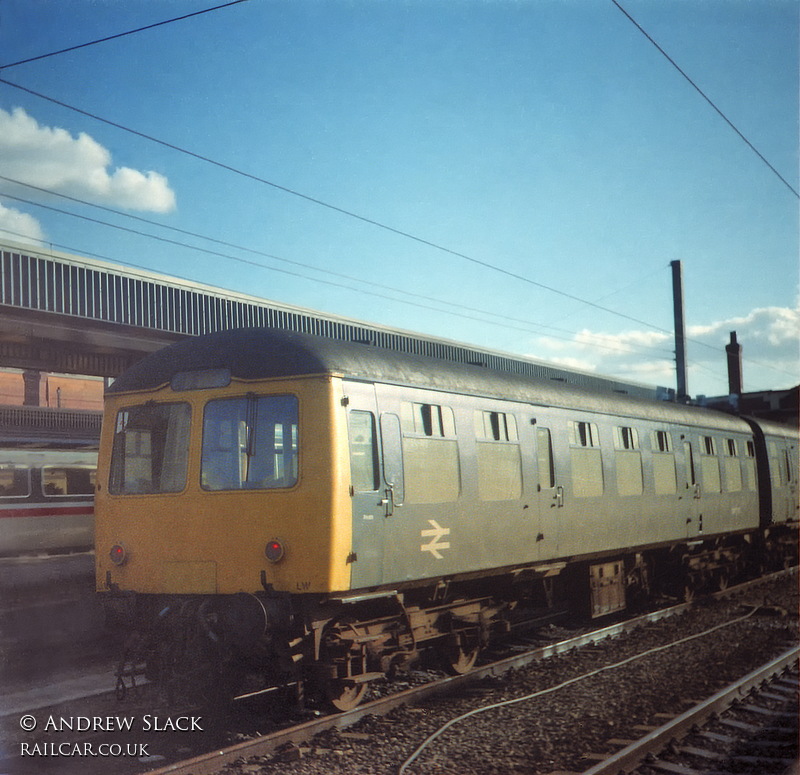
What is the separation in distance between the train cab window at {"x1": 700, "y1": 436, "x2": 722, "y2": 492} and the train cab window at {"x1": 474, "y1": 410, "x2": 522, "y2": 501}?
6413 mm

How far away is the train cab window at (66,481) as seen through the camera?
771 inches

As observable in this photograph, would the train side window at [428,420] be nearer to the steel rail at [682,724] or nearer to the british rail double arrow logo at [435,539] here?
the british rail double arrow logo at [435,539]

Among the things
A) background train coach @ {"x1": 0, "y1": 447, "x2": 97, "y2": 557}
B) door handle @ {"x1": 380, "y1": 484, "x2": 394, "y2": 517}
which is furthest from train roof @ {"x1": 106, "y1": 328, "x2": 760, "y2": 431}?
background train coach @ {"x1": 0, "y1": 447, "x2": 97, "y2": 557}

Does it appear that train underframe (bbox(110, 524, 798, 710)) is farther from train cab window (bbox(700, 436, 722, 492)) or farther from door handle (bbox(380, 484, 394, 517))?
train cab window (bbox(700, 436, 722, 492))

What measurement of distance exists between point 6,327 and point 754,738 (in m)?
11.5

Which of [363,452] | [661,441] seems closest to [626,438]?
[661,441]

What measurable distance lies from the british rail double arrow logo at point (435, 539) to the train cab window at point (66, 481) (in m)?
14.0

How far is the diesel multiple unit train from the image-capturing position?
22.5 ft

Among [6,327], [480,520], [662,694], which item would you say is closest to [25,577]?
[6,327]

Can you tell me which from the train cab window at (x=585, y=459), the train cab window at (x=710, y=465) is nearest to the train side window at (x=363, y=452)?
the train cab window at (x=585, y=459)

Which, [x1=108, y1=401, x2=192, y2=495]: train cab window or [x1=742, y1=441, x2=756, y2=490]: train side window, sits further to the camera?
[x1=742, y1=441, x2=756, y2=490]: train side window

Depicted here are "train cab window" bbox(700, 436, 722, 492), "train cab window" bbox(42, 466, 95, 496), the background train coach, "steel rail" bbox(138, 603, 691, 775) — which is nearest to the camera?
"steel rail" bbox(138, 603, 691, 775)

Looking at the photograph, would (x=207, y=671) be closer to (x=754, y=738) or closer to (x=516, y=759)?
(x=516, y=759)

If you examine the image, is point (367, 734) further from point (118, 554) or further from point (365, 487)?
point (118, 554)
